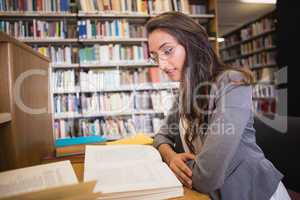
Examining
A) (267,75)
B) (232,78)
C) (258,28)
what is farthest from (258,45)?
(232,78)

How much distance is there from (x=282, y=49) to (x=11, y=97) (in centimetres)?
269

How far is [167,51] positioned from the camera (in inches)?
33.4

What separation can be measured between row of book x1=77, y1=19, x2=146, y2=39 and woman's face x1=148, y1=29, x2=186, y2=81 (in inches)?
82.0

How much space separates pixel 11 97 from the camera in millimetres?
639

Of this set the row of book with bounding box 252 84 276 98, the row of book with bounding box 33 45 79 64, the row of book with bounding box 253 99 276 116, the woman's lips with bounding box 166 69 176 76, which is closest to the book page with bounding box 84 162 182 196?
the woman's lips with bounding box 166 69 176 76

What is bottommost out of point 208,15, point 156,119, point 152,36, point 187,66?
point 156,119

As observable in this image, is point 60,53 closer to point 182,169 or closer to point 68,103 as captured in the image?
point 68,103

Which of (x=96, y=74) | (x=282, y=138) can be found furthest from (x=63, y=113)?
(x=282, y=138)

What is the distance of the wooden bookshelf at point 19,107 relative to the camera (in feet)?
2.07

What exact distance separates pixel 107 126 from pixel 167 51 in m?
2.18

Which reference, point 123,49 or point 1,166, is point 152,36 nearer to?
point 1,166

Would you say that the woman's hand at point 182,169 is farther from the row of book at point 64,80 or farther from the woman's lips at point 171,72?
the row of book at point 64,80

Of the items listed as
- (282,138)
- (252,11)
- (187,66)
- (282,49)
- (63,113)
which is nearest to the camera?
(187,66)

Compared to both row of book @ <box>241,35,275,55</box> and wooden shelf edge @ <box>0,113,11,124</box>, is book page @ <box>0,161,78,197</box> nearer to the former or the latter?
wooden shelf edge @ <box>0,113,11,124</box>
